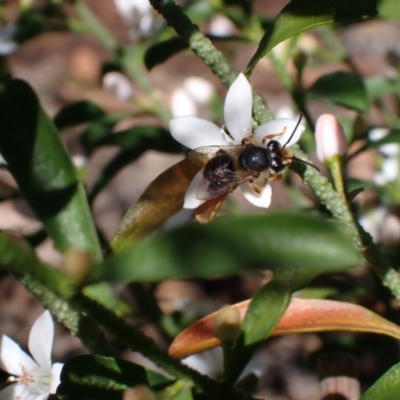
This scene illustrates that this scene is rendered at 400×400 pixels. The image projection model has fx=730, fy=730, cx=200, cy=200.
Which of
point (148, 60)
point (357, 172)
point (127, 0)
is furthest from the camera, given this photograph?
point (357, 172)

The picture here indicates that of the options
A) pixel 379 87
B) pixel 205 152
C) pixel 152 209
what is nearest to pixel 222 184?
pixel 205 152

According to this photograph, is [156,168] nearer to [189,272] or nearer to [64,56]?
[64,56]

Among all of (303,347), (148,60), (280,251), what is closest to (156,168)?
(303,347)

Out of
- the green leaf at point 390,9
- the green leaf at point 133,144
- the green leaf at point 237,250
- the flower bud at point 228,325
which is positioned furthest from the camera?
the green leaf at point 390,9

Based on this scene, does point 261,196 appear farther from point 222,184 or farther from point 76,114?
point 76,114

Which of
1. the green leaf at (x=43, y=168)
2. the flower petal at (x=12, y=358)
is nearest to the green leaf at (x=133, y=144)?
the green leaf at (x=43, y=168)

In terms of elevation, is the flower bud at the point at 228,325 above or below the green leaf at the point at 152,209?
below

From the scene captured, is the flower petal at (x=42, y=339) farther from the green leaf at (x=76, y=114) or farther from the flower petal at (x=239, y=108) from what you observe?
the green leaf at (x=76, y=114)
